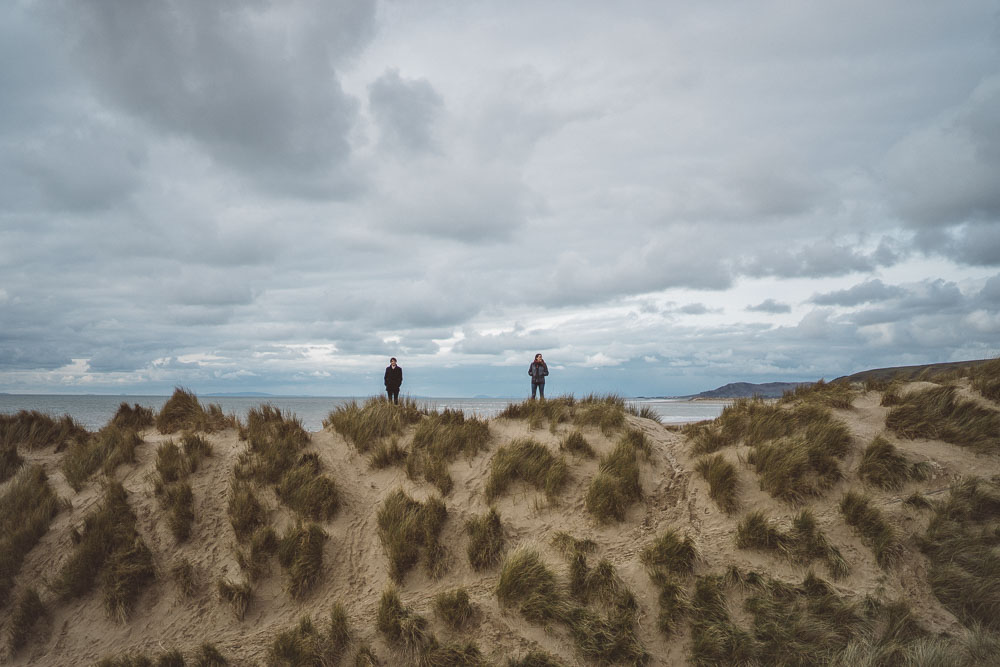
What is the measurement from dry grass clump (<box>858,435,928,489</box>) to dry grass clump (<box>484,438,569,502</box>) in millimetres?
5318

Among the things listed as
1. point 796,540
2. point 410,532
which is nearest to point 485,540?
point 410,532

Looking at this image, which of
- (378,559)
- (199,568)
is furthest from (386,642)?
(199,568)

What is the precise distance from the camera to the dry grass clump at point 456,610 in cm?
768

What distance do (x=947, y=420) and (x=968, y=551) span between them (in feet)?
10.7

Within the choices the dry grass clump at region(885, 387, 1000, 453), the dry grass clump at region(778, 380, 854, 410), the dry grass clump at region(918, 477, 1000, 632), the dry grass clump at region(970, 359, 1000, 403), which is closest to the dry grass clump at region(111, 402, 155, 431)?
the dry grass clump at region(778, 380, 854, 410)

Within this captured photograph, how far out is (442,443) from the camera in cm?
1080

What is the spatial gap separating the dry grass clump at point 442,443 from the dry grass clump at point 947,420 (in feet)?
27.1

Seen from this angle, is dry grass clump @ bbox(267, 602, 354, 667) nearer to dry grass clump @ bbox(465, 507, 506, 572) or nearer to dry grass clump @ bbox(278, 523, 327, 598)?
dry grass clump @ bbox(278, 523, 327, 598)

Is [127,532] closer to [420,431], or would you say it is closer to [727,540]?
[420,431]

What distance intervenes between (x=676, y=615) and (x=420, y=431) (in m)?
5.87

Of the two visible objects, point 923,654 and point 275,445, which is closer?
point 923,654

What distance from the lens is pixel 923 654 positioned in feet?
22.0

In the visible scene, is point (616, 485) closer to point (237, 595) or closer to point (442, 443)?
point (442, 443)

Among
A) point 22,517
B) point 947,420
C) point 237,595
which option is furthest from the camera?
point 947,420
